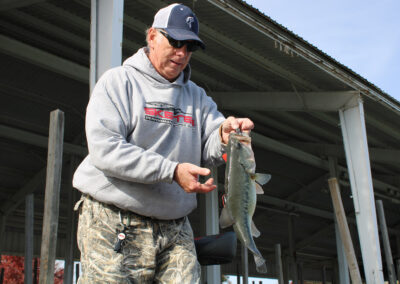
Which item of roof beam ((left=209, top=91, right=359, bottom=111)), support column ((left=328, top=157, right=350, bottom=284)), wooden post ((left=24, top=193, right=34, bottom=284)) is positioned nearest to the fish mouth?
wooden post ((left=24, top=193, right=34, bottom=284))

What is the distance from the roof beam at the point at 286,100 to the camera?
1048 cm

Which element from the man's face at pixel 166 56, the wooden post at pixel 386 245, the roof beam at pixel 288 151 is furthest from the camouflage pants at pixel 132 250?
the wooden post at pixel 386 245

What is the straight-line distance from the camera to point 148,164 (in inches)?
87.5

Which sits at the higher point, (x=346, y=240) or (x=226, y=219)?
(x=346, y=240)

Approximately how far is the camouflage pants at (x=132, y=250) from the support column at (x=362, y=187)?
7.61m

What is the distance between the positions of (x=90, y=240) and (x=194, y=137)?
0.73 metres

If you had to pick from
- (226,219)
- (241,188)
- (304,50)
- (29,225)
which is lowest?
(226,219)

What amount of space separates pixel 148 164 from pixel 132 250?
407 mm

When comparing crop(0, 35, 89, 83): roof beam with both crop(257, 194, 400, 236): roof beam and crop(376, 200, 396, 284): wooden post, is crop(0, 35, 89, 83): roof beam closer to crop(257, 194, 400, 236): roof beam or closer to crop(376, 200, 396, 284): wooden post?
crop(376, 200, 396, 284): wooden post

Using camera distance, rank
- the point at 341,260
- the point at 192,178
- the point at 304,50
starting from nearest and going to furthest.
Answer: the point at 192,178 → the point at 304,50 → the point at 341,260

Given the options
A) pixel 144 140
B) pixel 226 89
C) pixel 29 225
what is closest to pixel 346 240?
pixel 226 89

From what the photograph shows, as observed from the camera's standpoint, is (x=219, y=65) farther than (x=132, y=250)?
Yes

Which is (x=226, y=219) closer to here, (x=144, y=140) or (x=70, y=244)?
(x=144, y=140)

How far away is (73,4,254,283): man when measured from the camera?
87.8 inches
